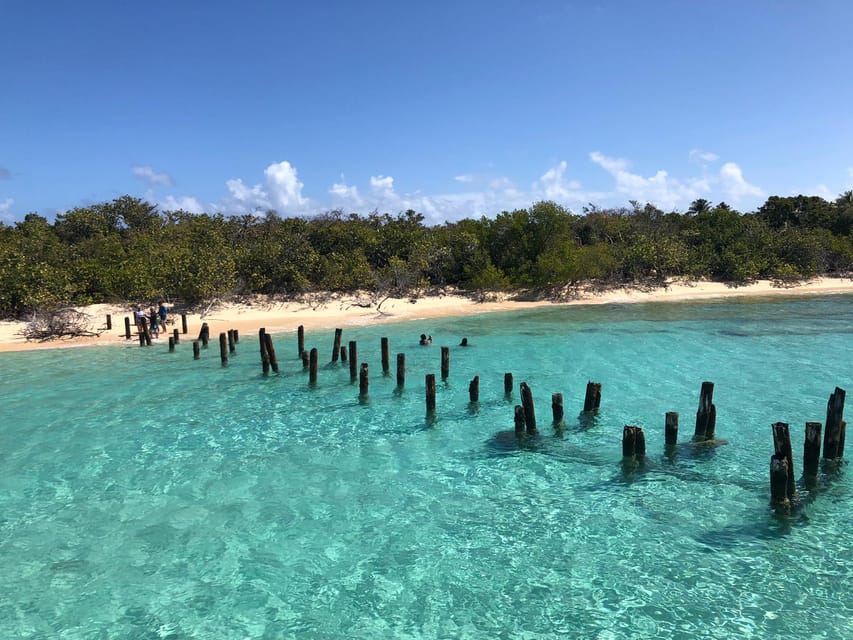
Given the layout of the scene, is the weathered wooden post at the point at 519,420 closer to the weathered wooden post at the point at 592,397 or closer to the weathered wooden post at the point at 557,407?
the weathered wooden post at the point at 557,407

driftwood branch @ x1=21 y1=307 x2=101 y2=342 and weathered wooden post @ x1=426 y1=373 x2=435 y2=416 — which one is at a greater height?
driftwood branch @ x1=21 y1=307 x2=101 y2=342

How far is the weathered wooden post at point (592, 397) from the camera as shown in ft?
49.8

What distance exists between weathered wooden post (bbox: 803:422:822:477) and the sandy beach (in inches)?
1030

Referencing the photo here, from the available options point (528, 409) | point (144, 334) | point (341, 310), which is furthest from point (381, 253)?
point (528, 409)

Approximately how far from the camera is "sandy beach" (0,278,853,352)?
30.3 metres

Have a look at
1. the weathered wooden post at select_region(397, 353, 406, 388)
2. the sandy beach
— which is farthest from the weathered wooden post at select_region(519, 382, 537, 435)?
the sandy beach

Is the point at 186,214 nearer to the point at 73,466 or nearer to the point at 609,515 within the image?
the point at 73,466

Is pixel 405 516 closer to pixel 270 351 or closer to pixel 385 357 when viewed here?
pixel 385 357

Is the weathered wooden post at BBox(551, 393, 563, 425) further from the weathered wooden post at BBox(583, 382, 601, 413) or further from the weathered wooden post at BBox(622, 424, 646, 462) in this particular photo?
the weathered wooden post at BBox(622, 424, 646, 462)

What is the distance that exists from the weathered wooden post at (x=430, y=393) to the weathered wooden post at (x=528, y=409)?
2.90 m

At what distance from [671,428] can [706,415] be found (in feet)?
4.28

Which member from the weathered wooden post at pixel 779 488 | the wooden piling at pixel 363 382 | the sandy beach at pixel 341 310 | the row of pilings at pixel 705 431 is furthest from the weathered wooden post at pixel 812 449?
the sandy beach at pixel 341 310

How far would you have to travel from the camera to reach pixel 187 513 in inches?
419

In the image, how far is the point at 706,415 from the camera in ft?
43.0
